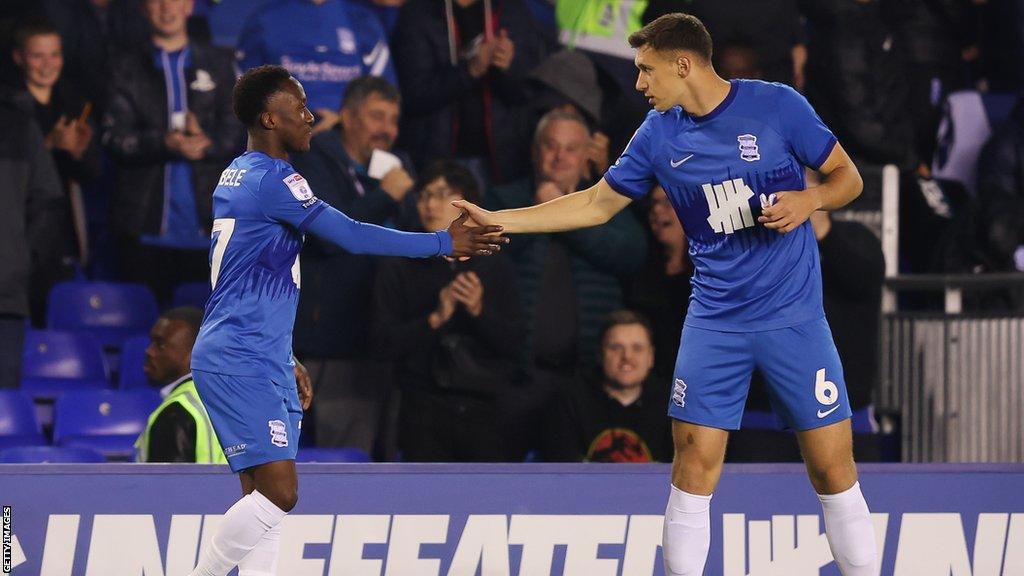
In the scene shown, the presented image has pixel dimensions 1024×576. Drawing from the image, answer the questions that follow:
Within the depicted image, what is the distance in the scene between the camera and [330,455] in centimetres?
685

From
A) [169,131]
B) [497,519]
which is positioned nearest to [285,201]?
[497,519]

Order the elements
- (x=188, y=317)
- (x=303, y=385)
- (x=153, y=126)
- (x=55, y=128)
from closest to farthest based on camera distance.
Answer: (x=303, y=385) → (x=188, y=317) → (x=153, y=126) → (x=55, y=128)

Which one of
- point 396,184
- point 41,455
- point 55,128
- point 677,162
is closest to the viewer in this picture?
point 677,162

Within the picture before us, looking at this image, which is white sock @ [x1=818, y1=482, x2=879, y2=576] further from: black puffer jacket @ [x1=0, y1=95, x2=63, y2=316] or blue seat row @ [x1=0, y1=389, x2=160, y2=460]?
black puffer jacket @ [x1=0, y1=95, x2=63, y2=316]

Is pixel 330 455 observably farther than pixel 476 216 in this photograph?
Yes

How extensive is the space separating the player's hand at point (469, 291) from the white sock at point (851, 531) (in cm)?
258

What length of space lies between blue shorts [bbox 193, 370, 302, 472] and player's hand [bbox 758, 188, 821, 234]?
64.9 inches

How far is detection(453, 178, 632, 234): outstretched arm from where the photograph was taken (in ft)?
17.8

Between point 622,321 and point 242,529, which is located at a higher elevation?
point 622,321

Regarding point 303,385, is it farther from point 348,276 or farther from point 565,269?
point 565,269

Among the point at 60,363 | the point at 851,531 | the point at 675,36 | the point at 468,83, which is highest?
the point at 468,83

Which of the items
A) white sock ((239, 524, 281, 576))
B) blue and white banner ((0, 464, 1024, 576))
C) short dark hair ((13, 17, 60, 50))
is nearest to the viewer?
white sock ((239, 524, 281, 576))

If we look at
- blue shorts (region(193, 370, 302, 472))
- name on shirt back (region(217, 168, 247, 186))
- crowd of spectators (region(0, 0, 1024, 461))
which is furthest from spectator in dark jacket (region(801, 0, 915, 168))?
blue shorts (region(193, 370, 302, 472))

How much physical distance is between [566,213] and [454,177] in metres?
2.05
